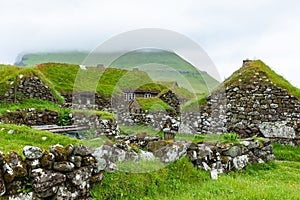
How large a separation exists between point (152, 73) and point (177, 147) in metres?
57.5

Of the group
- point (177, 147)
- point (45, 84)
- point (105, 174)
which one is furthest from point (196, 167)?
point (45, 84)

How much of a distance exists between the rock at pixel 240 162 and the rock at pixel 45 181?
666 cm

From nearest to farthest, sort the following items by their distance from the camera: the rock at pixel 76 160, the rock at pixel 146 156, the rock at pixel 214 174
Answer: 1. the rock at pixel 76 160
2. the rock at pixel 146 156
3. the rock at pixel 214 174

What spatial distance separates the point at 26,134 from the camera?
11.9m

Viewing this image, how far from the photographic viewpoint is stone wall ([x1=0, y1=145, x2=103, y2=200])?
617 centimetres

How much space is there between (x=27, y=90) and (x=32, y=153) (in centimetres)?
1819

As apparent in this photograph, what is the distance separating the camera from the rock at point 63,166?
22.4 feet

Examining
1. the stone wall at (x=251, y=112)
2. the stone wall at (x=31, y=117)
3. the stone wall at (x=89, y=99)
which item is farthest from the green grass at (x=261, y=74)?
the stone wall at (x=89, y=99)

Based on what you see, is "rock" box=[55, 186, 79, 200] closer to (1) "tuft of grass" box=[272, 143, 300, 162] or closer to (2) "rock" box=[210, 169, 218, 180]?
(2) "rock" box=[210, 169, 218, 180]

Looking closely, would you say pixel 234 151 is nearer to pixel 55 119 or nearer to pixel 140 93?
pixel 55 119

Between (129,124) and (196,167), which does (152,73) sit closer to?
(129,124)

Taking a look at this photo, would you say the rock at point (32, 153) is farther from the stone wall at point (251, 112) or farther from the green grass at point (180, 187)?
the stone wall at point (251, 112)

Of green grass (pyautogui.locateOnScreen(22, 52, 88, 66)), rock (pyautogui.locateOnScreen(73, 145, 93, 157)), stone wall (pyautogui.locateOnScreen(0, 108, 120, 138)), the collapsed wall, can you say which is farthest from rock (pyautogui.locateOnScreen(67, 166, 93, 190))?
green grass (pyautogui.locateOnScreen(22, 52, 88, 66))

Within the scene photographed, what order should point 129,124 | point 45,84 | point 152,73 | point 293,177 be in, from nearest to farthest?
point 293,177 → point 45,84 → point 129,124 → point 152,73
